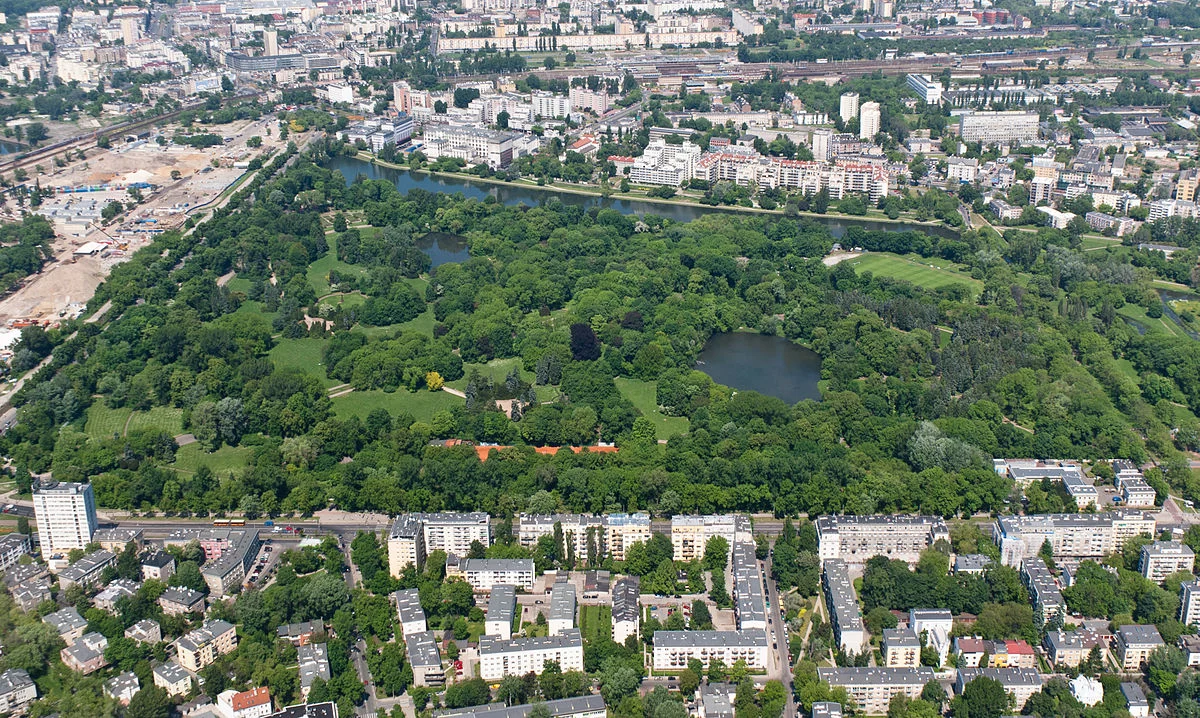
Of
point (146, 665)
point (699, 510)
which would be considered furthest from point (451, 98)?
point (146, 665)

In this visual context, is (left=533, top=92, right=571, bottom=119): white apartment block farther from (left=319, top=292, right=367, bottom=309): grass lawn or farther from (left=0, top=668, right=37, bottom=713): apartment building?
(left=0, top=668, right=37, bottom=713): apartment building

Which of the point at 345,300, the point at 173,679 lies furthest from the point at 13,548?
the point at 345,300

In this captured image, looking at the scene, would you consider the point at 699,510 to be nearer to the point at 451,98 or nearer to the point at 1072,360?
the point at 1072,360

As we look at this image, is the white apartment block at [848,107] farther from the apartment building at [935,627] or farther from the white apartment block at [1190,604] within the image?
the apartment building at [935,627]

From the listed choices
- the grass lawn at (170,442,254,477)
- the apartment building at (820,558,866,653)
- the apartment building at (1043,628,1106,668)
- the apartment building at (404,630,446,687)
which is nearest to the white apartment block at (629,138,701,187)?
the grass lawn at (170,442,254,477)

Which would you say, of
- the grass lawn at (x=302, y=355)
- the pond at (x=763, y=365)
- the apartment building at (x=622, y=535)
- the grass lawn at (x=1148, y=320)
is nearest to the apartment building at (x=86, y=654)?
the apartment building at (x=622, y=535)
